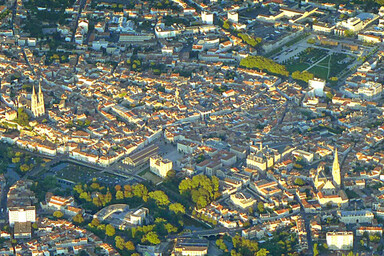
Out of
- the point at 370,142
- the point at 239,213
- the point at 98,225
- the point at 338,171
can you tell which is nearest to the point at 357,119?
the point at 370,142

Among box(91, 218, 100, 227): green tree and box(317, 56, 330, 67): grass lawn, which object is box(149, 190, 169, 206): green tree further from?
box(317, 56, 330, 67): grass lawn

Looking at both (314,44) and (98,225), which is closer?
(98,225)

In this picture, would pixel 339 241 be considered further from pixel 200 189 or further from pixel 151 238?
pixel 151 238

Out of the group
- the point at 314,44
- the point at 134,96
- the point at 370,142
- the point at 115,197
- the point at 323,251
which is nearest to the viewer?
the point at 323,251

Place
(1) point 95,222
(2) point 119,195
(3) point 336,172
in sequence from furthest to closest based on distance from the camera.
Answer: (3) point 336,172, (2) point 119,195, (1) point 95,222

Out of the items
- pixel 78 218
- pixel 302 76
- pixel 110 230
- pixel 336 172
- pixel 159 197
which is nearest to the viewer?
pixel 110 230

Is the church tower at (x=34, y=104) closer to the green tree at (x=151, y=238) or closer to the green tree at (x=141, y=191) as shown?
the green tree at (x=141, y=191)

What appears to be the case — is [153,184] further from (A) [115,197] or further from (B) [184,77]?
(B) [184,77]

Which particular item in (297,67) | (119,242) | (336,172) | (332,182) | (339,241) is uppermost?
(297,67)

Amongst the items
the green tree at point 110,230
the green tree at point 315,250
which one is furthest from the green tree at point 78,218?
the green tree at point 315,250

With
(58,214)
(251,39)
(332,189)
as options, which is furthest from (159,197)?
(251,39)
